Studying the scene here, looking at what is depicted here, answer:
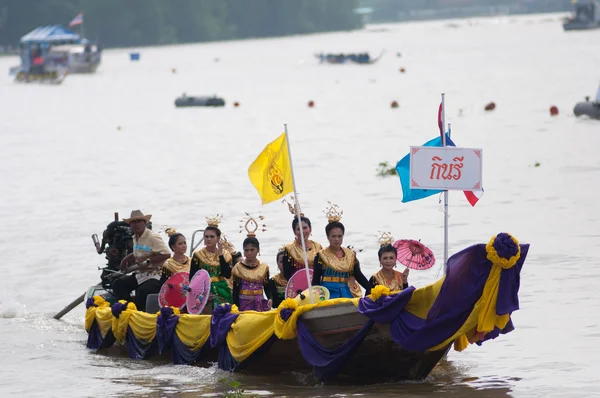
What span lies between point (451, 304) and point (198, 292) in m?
4.13

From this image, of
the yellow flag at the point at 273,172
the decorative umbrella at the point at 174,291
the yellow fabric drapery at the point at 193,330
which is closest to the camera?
the yellow flag at the point at 273,172

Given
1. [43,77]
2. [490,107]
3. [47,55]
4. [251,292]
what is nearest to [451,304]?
[251,292]

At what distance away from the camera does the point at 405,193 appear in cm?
1490

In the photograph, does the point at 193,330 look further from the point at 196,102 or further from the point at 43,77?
the point at 43,77

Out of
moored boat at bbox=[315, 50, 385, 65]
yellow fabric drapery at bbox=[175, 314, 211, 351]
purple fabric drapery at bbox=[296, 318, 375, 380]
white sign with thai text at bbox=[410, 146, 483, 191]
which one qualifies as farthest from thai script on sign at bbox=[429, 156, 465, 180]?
moored boat at bbox=[315, 50, 385, 65]

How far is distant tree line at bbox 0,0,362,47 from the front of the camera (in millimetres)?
155125

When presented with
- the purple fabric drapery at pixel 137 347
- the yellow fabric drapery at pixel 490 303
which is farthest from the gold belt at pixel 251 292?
the yellow fabric drapery at pixel 490 303

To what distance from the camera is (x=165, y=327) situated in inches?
637

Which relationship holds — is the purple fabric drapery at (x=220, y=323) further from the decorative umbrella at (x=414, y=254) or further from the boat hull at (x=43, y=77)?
the boat hull at (x=43, y=77)

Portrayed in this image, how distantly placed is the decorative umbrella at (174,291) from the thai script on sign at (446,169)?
160 inches

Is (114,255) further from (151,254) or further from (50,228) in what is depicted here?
(50,228)

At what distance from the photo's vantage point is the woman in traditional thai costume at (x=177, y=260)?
16734 mm

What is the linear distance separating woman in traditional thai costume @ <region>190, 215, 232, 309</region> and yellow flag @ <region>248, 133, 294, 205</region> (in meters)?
1.56

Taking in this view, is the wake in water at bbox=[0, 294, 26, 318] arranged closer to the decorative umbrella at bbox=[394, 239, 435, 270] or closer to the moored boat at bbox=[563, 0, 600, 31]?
the decorative umbrella at bbox=[394, 239, 435, 270]
